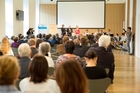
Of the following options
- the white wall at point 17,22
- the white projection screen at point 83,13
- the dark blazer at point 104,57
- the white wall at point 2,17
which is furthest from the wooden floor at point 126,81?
the white projection screen at point 83,13

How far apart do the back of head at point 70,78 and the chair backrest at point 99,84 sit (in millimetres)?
1422

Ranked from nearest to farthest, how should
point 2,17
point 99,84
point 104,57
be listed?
1. point 99,84
2. point 104,57
3. point 2,17

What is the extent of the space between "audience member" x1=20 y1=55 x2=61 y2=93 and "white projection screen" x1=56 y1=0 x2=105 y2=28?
708 inches

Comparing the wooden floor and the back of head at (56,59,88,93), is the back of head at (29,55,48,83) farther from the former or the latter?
the wooden floor

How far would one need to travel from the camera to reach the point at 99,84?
3.27m

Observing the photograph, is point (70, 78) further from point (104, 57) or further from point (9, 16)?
point (9, 16)

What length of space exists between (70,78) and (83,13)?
61.8 ft

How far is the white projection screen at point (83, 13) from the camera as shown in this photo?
66.6ft

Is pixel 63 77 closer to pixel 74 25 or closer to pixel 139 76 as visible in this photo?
pixel 139 76

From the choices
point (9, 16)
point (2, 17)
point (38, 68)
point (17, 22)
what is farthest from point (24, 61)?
point (17, 22)

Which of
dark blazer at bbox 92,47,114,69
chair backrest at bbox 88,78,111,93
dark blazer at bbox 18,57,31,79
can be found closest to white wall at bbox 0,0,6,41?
dark blazer at bbox 92,47,114,69

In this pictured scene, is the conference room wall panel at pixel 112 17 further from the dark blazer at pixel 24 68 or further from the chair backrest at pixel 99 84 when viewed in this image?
the chair backrest at pixel 99 84

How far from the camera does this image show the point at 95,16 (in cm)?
2033

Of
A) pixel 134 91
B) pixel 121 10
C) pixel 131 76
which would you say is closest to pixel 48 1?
pixel 121 10
